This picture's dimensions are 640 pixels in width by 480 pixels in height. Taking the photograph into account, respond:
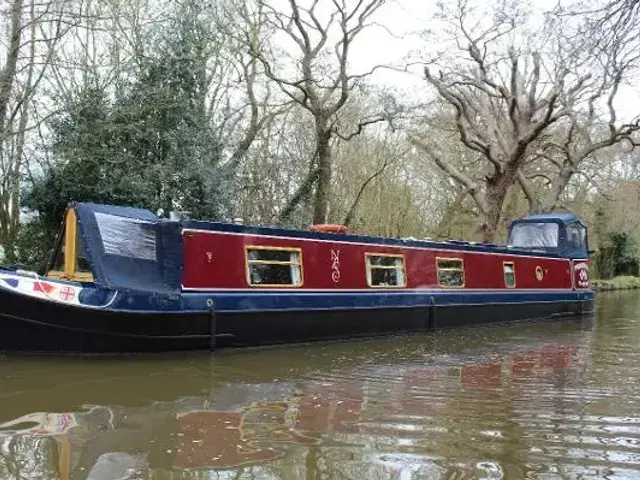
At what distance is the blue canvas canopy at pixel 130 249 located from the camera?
797 cm

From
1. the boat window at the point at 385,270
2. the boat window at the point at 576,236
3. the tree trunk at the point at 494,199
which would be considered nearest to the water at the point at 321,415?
the boat window at the point at 385,270

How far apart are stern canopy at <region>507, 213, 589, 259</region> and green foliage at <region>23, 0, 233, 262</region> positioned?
6.76m

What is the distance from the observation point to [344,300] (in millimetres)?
10094

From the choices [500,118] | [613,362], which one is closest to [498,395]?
[613,362]

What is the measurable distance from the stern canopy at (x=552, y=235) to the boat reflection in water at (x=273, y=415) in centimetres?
671

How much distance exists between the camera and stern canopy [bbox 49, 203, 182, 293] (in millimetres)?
7973

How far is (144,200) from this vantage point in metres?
12.9

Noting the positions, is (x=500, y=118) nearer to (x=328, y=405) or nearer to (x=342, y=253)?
(x=342, y=253)

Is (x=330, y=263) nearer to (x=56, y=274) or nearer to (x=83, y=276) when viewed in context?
(x=83, y=276)

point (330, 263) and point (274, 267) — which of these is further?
point (330, 263)

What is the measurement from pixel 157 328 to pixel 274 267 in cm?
203

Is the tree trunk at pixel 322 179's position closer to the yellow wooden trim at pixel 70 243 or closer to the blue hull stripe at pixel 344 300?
the blue hull stripe at pixel 344 300

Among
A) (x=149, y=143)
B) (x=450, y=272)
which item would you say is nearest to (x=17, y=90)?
(x=149, y=143)

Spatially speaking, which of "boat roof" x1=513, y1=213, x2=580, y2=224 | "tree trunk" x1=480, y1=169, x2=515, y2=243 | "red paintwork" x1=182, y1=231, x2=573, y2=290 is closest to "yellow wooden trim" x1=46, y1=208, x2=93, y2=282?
"red paintwork" x1=182, y1=231, x2=573, y2=290
